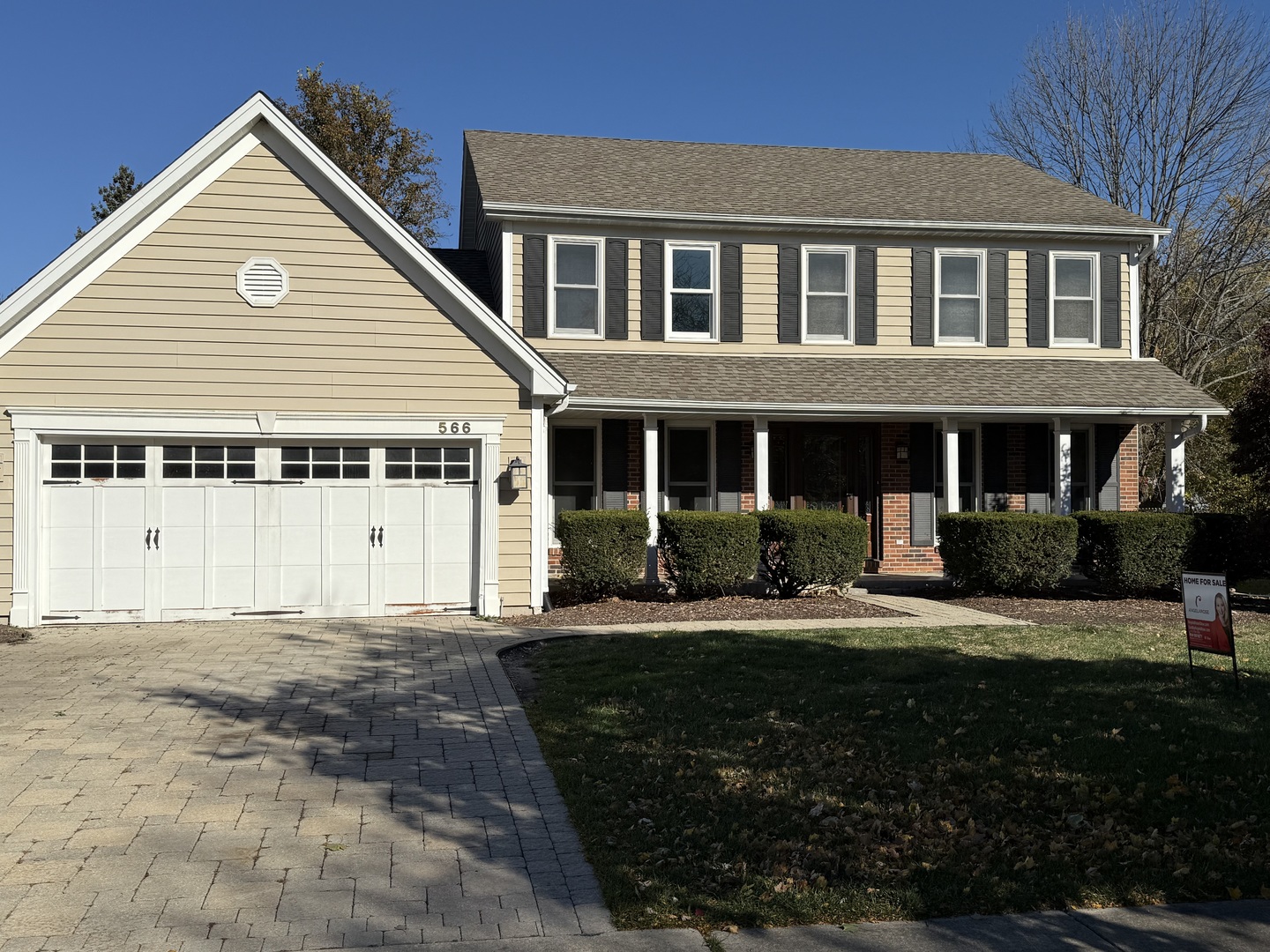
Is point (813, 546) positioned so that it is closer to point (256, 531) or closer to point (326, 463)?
point (326, 463)

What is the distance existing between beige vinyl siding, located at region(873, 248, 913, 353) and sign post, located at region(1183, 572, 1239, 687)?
33.0 ft

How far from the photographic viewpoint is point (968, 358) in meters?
18.7

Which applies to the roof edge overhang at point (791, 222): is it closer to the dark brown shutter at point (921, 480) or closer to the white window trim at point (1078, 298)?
the white window trim at point (1078, 298)

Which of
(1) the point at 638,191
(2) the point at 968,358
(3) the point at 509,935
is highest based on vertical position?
(1) the point at 638,191

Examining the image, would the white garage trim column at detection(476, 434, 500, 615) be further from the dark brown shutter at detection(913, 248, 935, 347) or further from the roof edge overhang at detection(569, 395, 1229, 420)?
the dark brown shutter at detection(913, 248, 935, 347)

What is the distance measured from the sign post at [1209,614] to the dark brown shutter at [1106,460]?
10.8 m

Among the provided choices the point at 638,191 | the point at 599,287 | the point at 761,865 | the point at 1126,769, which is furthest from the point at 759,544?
the point at 761,865

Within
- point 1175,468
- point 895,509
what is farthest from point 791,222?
point 1175,468

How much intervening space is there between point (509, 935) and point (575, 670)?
563 centimetres

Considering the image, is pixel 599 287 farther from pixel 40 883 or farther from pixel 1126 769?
pixel 40 883

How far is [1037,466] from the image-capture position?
62.8 ft

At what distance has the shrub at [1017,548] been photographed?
15.4 meters

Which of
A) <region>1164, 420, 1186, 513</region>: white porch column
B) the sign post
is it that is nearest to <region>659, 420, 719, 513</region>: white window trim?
<region>1164, 420, 1186, 513</region>: white porch column

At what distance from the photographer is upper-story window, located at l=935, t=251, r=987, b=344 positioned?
18.8m
